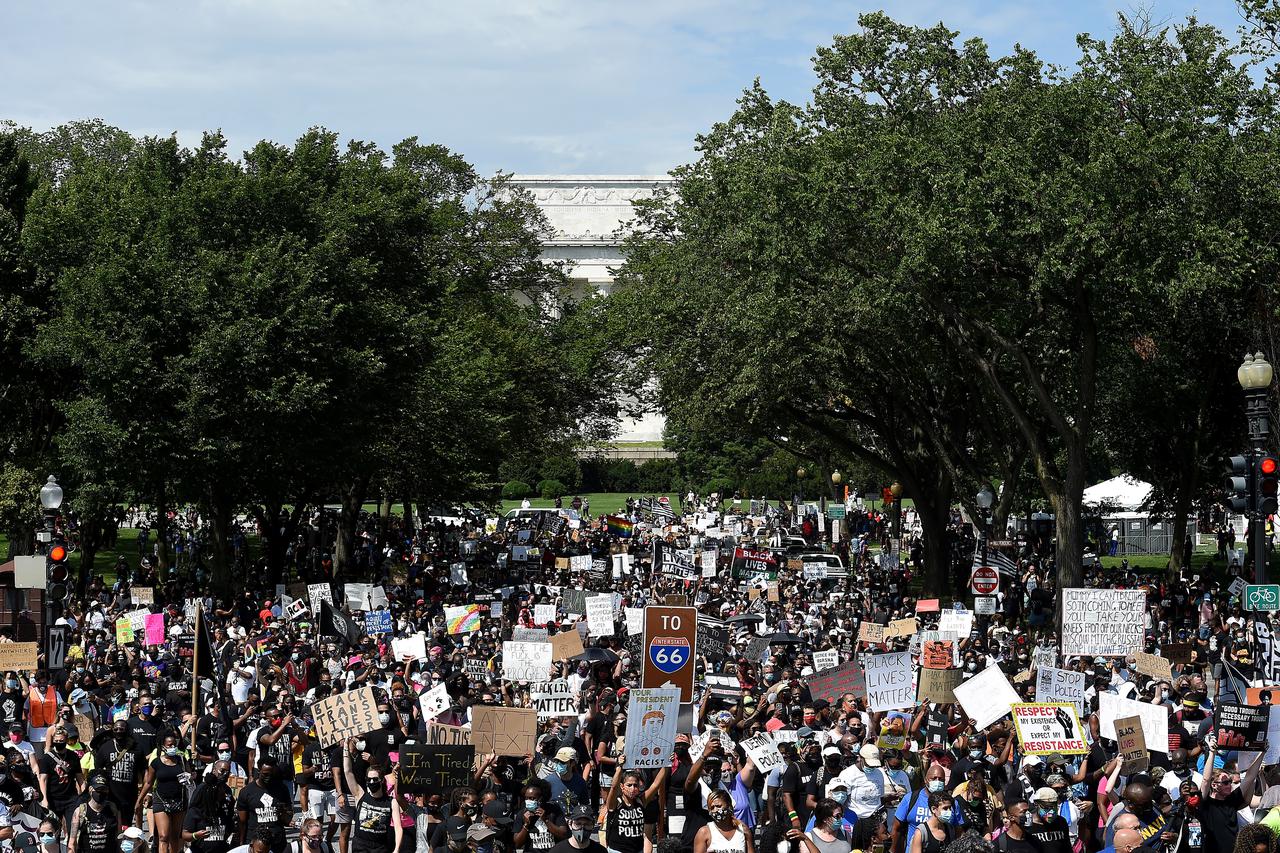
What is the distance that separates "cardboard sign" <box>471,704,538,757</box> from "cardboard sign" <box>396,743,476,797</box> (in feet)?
2.81

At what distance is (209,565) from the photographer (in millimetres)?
46375

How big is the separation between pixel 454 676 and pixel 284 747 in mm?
4527

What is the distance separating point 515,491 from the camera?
92.0m

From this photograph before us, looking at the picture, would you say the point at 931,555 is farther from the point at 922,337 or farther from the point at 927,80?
the point at 927,80

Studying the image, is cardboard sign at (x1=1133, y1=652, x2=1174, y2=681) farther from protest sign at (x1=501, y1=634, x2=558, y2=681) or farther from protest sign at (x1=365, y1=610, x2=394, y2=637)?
protest sign at (x1=365, y1=610, x2=394, y2=637)

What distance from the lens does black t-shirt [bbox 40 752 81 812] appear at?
50.8ft

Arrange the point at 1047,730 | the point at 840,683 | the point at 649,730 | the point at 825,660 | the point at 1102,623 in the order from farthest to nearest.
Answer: the point at 1102,623, the point at 825,660, the point at 840,683, the point at 1047,730, the point at 649,730

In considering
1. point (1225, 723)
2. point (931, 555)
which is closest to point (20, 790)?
point (1225, 723)

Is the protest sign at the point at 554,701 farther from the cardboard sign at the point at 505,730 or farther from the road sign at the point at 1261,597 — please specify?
the road sign at the point at 1261,597

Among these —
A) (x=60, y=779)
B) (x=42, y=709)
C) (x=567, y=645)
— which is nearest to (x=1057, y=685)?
(x=567, y=645)

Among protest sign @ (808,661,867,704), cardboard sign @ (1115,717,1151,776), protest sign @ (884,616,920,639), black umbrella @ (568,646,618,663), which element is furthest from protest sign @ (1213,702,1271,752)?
protest sign @ (884,616,920,639)

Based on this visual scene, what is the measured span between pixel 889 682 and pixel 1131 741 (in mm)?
3302

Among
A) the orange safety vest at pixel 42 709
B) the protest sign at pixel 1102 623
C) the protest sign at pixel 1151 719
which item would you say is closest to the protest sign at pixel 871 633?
the protest sign at pixel 1102 623

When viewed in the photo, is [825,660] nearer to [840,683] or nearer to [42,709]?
[840,683]
